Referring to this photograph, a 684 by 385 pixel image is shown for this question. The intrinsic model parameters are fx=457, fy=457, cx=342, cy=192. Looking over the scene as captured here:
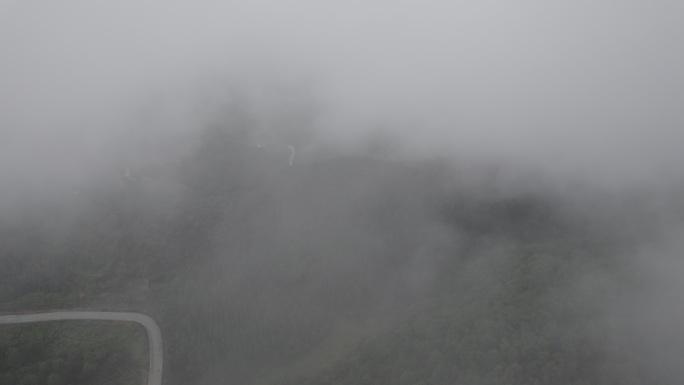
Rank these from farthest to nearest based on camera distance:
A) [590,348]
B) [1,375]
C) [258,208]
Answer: [258,208] → [1,375] → [590,348]

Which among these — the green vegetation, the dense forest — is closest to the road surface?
the green vegetation

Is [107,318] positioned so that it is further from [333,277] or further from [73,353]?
[333,277]

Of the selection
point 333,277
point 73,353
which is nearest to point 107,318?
point 73,353

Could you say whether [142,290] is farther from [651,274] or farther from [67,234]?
[651,274]

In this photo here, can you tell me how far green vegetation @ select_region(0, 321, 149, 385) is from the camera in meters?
109

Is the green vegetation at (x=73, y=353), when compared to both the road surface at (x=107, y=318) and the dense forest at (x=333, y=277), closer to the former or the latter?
the dense forest at (x=333, y=277)

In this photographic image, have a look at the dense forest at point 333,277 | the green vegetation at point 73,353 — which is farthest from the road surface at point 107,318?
the dense forest at point 333,277

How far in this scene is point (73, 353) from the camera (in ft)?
369

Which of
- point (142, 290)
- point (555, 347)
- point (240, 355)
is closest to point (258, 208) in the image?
point (142, 290)

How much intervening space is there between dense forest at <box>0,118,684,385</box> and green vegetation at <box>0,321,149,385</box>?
0.47 metres

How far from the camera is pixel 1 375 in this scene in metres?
108

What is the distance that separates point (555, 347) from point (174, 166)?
6008 inches

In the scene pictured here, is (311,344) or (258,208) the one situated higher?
(258,208)

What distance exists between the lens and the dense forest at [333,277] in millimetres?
105188
